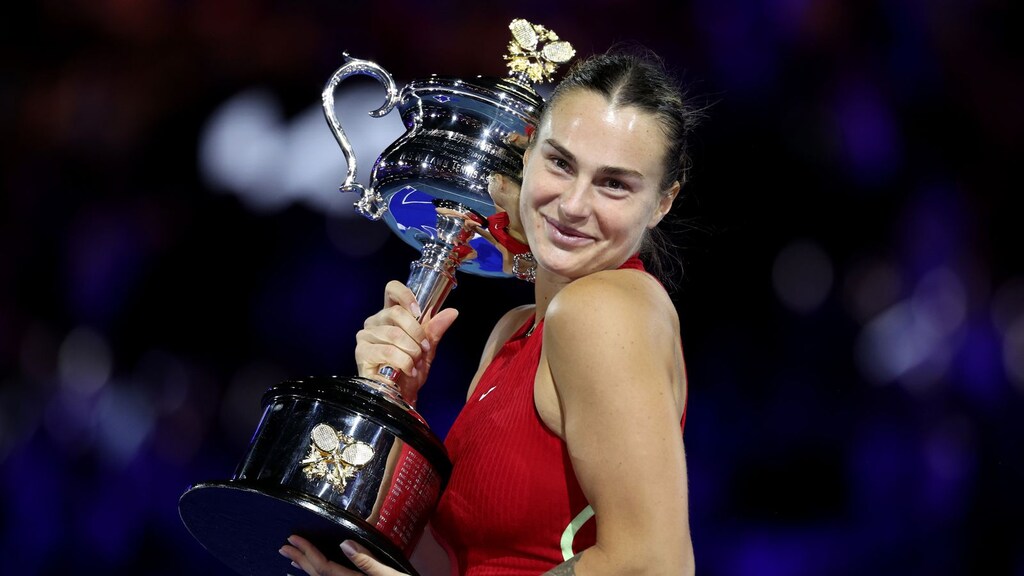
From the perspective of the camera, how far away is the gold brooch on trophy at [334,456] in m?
1.34

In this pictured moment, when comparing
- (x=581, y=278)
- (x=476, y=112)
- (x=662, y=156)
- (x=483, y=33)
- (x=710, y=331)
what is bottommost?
(x=581, y=278)

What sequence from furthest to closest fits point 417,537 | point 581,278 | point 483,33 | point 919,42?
point 483,33 → point 919,42 → point 417,537 → point 581,278

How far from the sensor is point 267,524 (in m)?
1.38

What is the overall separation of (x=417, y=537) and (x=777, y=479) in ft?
4.65

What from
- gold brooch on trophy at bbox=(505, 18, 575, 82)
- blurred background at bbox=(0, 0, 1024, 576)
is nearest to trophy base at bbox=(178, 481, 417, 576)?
gold brooch on trophy at bbox=(505, 18, 575, 82)

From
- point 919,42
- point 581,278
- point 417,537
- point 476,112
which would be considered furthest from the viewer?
point 919,42

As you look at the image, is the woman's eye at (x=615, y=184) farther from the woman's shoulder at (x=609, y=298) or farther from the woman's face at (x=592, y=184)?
the woman's shoulder at (x=609, y=298)

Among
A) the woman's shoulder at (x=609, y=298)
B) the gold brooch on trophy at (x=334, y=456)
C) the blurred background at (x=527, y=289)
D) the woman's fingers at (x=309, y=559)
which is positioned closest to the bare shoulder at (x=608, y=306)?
the woman's shoulder at (x=609, y=298)

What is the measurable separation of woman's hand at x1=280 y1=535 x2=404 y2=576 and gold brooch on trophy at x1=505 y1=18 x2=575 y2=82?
81 cm

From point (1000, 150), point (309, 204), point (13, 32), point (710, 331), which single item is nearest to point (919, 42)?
point (1000, 150)

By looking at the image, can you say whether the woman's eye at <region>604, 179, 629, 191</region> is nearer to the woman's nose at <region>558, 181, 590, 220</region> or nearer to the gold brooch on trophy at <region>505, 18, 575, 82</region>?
the woman's nose at <region>558, 181, 590, 220</region>

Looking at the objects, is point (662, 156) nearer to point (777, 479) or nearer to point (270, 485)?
point (270, 485)

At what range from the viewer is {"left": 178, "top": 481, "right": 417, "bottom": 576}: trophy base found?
130cm

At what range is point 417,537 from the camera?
1385 millimetres
